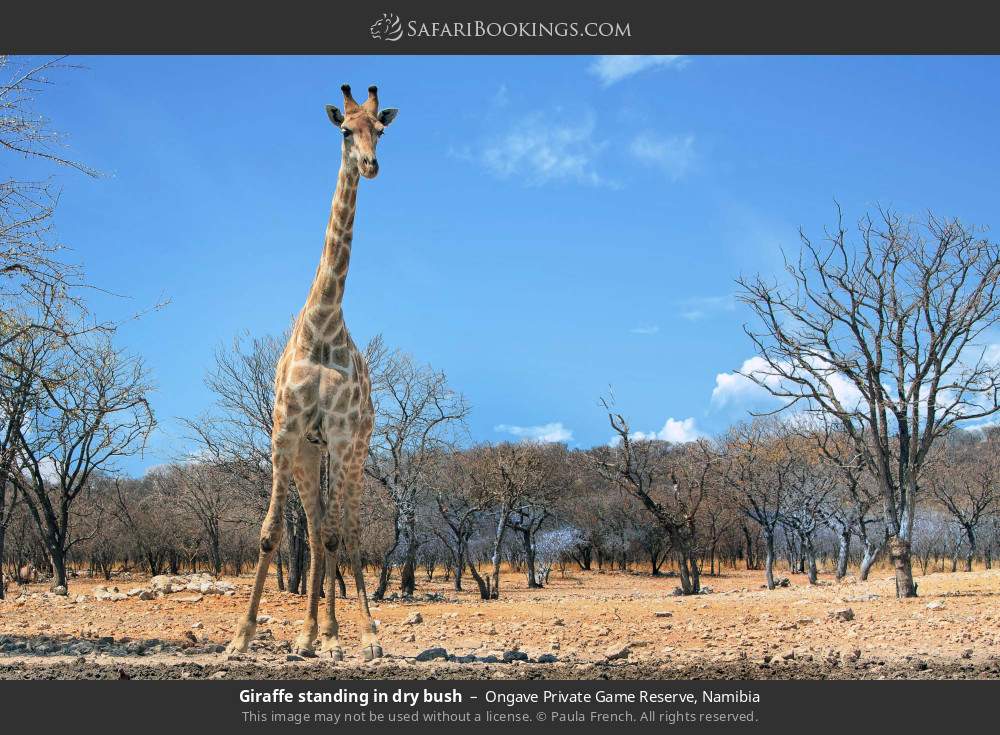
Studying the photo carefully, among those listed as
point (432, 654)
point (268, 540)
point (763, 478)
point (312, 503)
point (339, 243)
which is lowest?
point (432, 654)

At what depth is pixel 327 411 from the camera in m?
9.43

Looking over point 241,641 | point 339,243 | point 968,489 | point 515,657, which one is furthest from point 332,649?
point 968,489

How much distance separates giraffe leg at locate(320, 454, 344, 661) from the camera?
376 inches

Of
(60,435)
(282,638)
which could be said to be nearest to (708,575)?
(60,435)

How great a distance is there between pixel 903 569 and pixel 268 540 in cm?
1291

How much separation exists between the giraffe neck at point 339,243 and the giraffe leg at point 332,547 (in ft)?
6.56

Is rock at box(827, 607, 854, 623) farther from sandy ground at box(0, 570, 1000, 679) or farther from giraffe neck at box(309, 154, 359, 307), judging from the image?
giraffe neck at box(309, 154, 359, 307)

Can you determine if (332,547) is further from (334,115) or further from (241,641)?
(334,115)

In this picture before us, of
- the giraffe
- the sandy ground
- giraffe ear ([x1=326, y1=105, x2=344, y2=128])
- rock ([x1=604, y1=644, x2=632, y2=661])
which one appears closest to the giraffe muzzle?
the giraffe

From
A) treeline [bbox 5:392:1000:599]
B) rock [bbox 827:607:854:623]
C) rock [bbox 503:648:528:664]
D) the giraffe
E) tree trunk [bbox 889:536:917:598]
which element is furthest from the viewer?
treeline [bbox 5:392:1000:599]

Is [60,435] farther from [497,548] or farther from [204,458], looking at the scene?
[497,548]

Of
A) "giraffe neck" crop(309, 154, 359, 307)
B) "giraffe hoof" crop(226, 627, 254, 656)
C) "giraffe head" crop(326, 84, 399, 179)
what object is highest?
"giraffe head" crop(326, 84, 399, 179)

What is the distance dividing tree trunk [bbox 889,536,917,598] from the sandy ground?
0.60m
